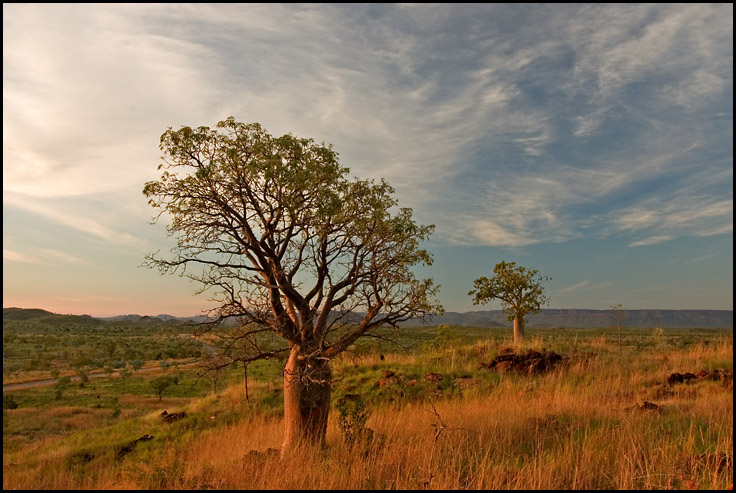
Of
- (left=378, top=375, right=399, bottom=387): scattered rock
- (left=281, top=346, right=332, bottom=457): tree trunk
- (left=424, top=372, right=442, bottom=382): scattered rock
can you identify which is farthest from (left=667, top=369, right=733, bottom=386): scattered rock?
(left=281, top=346, right=332, bottom=457): tree trunk

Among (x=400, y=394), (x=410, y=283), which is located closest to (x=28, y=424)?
(x=400, y=394)

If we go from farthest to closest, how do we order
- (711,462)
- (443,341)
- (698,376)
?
(443,341)
(698,376)
(711,462)

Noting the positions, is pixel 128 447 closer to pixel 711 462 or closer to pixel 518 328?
pixel 711 462

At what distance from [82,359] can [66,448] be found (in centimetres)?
3554

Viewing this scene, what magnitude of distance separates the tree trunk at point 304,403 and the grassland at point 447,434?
1.45 ft

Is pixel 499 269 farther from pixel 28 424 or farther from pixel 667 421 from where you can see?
pixel 28 424

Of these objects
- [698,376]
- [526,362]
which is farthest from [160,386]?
[698,376]

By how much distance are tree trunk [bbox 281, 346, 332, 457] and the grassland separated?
44 centimetres

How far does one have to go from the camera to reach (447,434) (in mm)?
8797

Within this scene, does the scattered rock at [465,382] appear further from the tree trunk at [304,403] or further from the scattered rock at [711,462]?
the scattered rock at [711,462]

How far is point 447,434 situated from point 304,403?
2.89 meters

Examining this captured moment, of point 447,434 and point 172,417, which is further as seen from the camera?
point 172,417

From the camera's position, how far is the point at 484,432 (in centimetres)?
905

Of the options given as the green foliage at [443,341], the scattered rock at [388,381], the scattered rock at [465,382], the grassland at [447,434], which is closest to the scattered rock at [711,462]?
the grassland at [447,434]
